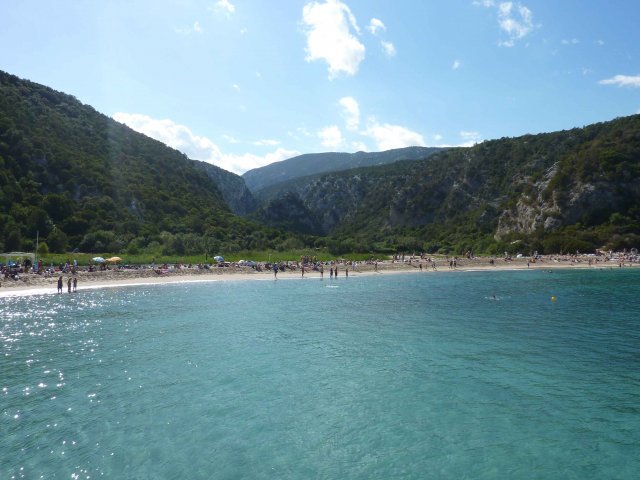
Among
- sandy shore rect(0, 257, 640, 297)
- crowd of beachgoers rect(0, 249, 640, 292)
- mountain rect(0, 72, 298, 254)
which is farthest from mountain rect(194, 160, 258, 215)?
sandy shore rect(0, 257, 640, 297)

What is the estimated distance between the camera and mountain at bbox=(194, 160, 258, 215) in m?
171

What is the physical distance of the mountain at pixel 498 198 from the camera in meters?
87.6

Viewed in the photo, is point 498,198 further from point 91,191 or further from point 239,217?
point 91,191

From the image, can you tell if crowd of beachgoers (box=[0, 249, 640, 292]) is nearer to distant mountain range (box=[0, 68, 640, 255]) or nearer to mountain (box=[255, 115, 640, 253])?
distant mountain range (box=[0, 68, 640, 255])

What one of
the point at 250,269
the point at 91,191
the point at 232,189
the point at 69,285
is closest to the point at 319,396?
the point at 69,285

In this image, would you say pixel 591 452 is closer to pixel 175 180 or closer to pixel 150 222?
pixel 150 222

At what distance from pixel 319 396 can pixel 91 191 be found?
247 feet

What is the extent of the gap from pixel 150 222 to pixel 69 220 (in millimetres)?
15686

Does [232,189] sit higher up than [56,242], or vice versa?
[232,189]

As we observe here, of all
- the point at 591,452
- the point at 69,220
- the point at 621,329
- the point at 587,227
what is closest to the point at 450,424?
the point at 591,452

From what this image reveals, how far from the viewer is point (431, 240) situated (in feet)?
384

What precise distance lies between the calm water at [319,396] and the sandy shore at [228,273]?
14914mm

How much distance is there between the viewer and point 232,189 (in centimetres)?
18000

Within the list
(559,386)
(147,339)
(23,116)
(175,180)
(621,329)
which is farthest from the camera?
(175,180)
